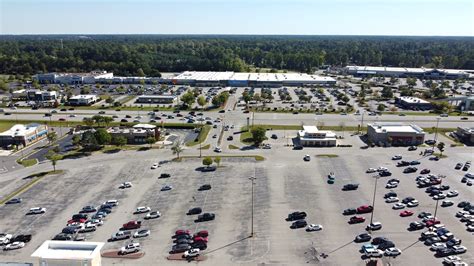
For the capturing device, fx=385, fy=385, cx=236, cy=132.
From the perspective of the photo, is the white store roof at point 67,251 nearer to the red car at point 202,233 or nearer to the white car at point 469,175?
the red car at point 202,233

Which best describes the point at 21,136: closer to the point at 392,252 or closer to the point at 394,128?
the point at 392,252

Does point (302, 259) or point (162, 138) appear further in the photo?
point (162, 138)

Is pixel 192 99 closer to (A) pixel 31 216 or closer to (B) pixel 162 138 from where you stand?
(B) pixel 162 138

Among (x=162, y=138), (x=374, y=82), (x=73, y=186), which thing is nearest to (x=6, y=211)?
(x=73, y=186)

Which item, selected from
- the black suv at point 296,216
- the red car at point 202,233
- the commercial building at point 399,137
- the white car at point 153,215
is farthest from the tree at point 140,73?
the red car at point 202,233

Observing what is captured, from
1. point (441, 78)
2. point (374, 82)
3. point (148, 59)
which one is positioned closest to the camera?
point (374, 82)
